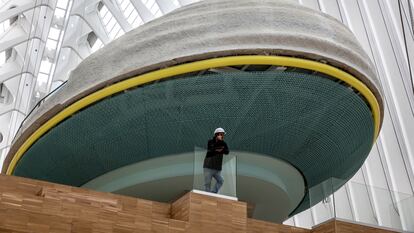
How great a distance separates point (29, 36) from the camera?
28.3 metres

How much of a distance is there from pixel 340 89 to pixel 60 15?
1946 centimetres

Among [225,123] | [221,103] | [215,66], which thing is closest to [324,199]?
[225,123]

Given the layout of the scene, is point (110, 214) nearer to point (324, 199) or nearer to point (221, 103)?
point (221, 103)

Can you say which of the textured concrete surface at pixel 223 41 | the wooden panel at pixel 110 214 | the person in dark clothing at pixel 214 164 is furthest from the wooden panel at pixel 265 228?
the textured concrete surface at pixel 223 41

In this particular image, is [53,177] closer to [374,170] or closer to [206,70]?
[206,70]

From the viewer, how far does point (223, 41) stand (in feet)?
39.7

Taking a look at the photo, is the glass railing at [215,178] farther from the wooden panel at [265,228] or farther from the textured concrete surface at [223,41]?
the textured concrete surface at [223,41]

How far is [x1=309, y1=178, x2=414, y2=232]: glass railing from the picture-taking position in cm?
1230

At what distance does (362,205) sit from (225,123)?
121 inches

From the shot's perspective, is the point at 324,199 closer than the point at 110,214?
No

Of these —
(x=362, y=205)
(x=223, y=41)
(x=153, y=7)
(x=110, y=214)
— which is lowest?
(x=110, y=214)

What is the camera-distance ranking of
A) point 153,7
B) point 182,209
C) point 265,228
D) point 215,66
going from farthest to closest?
point 153,7
point 215,66
point 265,228
point 182,209

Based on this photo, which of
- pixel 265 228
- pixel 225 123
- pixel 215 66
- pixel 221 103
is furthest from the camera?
pixel 225 123

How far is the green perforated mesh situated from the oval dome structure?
24mm
